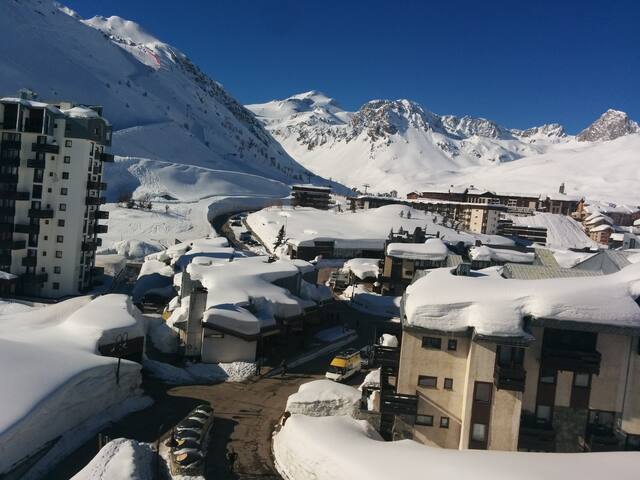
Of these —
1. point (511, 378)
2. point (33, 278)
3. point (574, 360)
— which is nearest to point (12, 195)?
point (33, 278)

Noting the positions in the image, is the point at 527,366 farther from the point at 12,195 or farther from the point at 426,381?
the point at 12,195

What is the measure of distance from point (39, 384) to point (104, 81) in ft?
574

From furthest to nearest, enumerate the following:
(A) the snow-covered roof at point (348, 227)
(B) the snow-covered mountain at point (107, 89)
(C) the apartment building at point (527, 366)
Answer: (B) the snow-covered mountain at point (107, 89) < (A) the snow-covered roof at point (348, 227) < (C) the apartment building at point (527, 366)

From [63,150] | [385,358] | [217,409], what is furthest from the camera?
[63,150]

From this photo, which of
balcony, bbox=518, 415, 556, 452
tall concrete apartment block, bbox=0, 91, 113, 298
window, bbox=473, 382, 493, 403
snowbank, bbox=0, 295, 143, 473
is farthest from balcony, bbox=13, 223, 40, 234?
balcony, bbox=518, 415, 556, 452

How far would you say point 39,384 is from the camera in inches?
786

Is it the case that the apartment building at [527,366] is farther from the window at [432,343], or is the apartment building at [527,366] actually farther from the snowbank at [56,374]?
the snowbank at [56,374]

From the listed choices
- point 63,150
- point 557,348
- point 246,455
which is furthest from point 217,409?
point 63,150

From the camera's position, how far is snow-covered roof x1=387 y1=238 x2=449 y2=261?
5019 cm

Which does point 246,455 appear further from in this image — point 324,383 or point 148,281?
point 148,281

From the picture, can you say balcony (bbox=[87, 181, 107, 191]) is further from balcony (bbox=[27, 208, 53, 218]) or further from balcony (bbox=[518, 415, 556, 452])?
balcony (bbox=[518, 415, 556, 452])

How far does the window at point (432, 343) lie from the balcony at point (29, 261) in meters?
38.2

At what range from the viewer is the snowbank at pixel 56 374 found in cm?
1828

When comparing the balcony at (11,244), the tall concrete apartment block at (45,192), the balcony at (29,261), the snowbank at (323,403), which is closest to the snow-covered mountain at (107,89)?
the tall concrete apartment block at (45,192)
